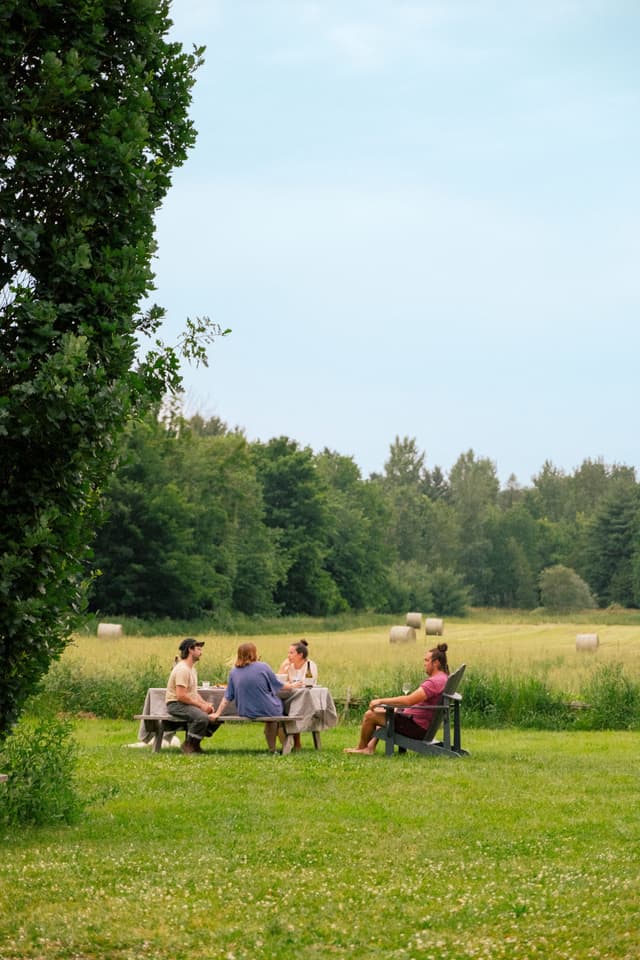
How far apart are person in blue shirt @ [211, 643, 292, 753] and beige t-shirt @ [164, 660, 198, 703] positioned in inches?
16.3

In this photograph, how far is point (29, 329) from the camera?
23.8 ft

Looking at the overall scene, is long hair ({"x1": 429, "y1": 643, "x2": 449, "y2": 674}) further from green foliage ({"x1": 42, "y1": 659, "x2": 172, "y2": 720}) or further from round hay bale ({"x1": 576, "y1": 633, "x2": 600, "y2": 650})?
round hay bale ({"x1": 576, "y1": 633, "x2": 600, "y2": 650})

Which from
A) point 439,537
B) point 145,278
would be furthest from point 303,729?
point 439,537

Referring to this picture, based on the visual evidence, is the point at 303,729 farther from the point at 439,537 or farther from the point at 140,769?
the point at 439,537

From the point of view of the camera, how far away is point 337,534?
3693 inches

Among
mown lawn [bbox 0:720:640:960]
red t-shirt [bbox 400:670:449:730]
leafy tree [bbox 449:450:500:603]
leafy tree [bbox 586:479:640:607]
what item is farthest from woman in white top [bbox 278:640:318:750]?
leafy tree [bbox 449:450:500:603]

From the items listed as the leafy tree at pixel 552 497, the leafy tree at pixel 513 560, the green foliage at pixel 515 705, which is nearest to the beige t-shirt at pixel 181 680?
the green foliage at pixel 515 705

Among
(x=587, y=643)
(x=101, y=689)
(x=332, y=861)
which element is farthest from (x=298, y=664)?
(x=587, y=643)

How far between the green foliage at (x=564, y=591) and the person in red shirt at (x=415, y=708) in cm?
8226

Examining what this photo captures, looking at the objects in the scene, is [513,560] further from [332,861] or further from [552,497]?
[332,861]

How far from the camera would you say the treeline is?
208ft

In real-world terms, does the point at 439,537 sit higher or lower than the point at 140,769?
higher

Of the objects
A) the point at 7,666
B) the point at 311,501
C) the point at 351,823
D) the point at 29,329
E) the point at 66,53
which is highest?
the point at 311,501

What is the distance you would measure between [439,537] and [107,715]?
96.7m
